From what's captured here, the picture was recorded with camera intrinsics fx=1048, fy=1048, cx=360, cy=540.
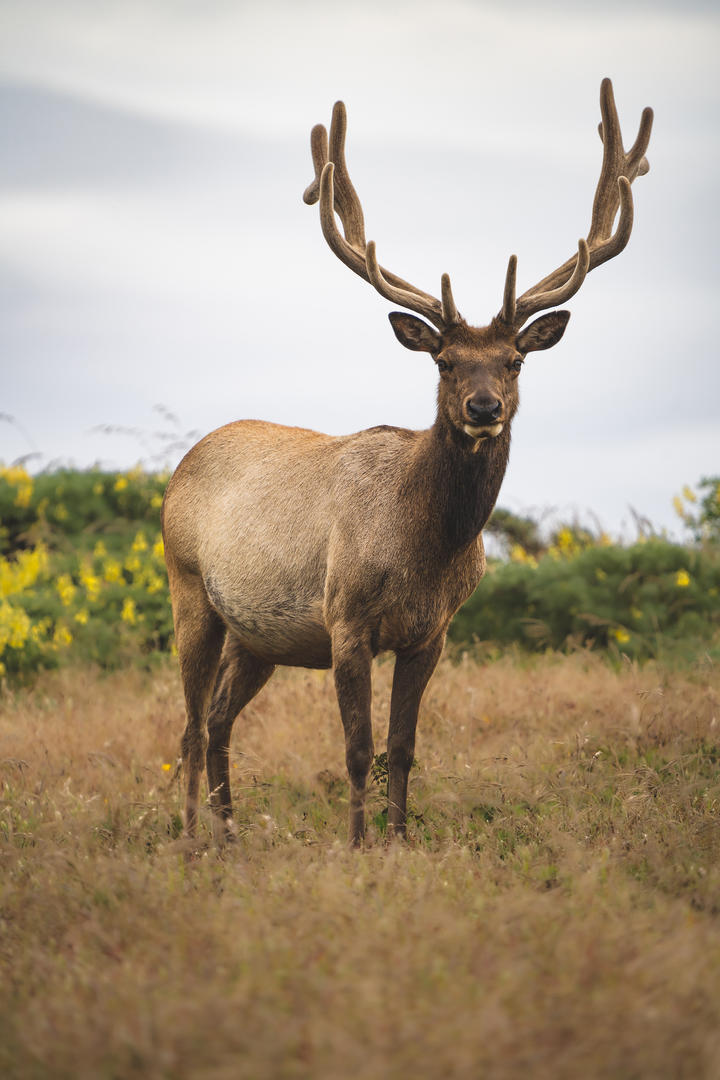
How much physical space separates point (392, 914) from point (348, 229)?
4093mm

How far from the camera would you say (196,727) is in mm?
6285

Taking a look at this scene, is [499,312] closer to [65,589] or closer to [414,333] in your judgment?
[414,333]

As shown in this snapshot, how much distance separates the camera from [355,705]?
5016 millimetres

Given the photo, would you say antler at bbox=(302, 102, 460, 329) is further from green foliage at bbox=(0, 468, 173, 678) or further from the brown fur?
green foliage at bbox=(0, 468, 173, 678)

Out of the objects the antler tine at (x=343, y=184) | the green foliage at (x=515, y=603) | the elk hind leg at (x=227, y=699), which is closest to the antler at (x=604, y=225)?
the antler tine at (x=343, y=184)

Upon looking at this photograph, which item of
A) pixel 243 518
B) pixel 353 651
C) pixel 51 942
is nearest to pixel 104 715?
pixel 243 518

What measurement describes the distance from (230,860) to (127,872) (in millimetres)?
657

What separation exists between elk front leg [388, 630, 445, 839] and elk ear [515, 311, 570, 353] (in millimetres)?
1526

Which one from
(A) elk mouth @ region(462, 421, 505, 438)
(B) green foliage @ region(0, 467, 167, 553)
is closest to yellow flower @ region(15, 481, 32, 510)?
(B) green foliage @ region(0, 467, 167, 553)

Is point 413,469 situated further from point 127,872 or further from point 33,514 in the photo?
point 33,514

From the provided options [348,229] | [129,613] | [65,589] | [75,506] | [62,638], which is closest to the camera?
[348,229]

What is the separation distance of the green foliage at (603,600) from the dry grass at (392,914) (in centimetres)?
255

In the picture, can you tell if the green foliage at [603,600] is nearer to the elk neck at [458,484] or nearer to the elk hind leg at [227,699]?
the elk hind leg at [227,699]

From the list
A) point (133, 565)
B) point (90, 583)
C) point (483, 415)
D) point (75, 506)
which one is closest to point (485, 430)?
point (483, 415)
